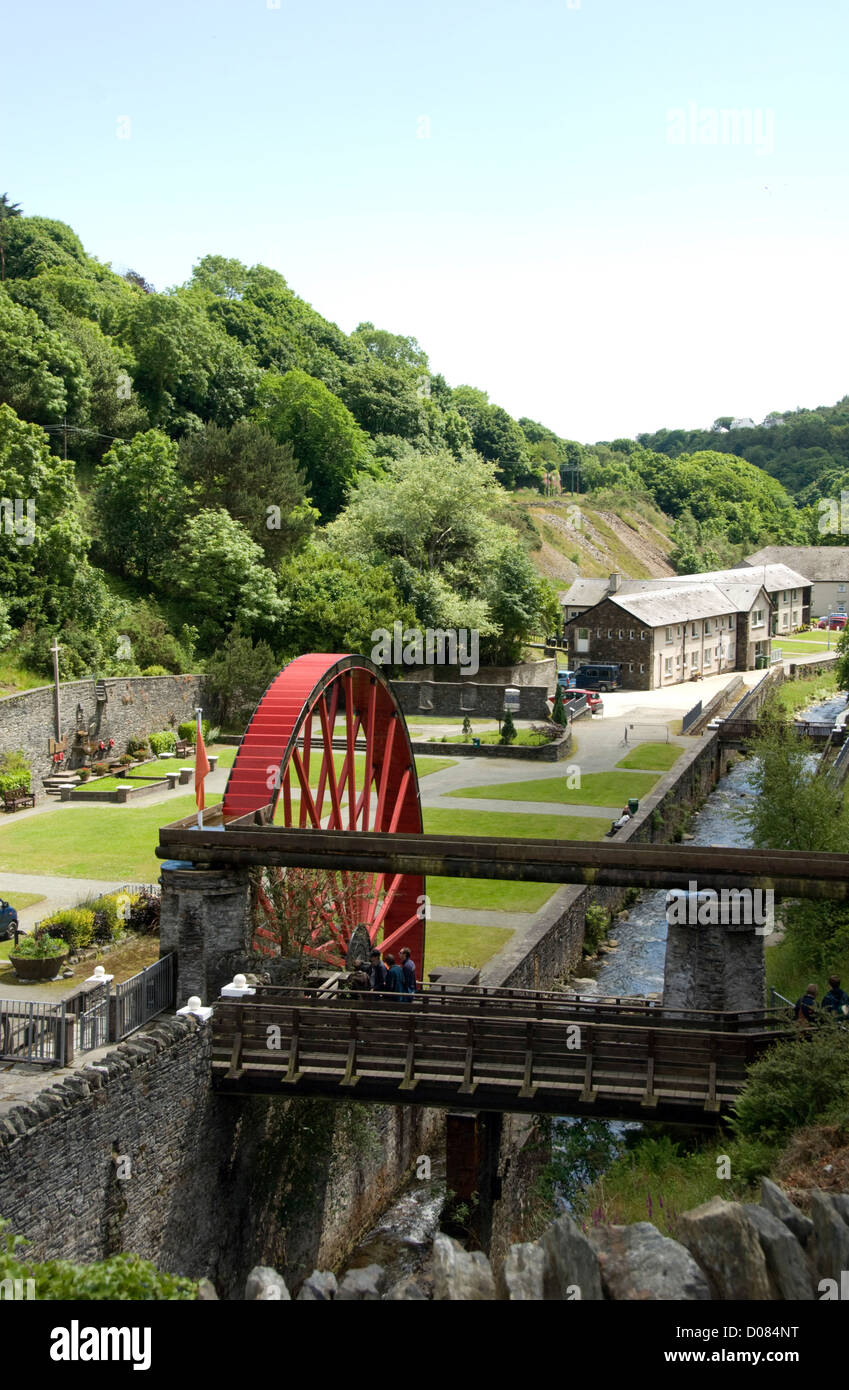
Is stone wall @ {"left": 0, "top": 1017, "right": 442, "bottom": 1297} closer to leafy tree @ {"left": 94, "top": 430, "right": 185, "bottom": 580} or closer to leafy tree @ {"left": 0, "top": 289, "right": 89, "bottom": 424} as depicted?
leafy tree @ {"left": 94, "top": 430, "right": 185, "bottom": 580}

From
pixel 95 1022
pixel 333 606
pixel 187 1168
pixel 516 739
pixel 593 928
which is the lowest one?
pixel 593 928

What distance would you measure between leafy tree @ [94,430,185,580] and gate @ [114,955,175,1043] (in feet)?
123

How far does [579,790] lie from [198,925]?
23533 millimetres

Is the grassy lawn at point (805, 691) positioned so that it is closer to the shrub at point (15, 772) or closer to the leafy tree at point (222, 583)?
the leafy tree at point (222, 583)

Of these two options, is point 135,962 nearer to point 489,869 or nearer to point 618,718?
point 489,869

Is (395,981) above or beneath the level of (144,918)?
above

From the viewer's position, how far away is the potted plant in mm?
19797

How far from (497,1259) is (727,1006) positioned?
412cm

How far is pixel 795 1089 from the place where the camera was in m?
12.7

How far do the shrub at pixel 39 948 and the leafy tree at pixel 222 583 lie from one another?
97.5 feet

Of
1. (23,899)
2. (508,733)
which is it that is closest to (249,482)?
(508,733)

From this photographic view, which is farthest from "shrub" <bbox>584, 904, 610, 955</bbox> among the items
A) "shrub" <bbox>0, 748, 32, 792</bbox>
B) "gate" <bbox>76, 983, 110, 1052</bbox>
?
"shrub" <bbox>0, 748, 32, 792</bbox>

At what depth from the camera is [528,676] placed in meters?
58.3

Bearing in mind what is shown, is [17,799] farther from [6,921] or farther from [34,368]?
[34,368]
